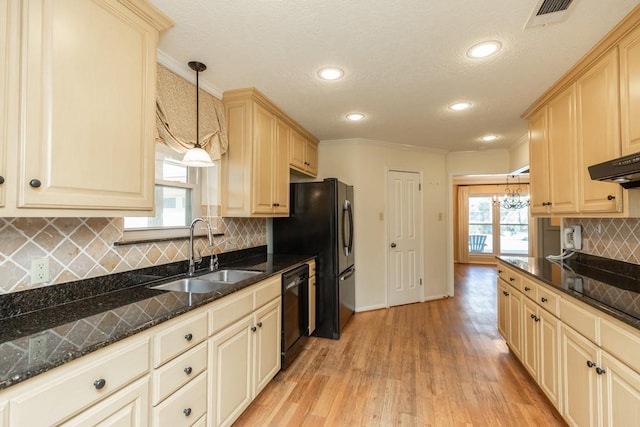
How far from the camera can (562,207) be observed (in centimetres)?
229

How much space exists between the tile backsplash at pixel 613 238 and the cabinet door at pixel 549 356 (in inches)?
30.8

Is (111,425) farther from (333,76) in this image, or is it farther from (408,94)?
(408,94)

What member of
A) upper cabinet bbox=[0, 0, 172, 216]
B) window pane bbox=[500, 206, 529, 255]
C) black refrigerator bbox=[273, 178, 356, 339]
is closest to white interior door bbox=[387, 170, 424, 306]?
black refrigerator bbox=[273, 178, 356, 339]

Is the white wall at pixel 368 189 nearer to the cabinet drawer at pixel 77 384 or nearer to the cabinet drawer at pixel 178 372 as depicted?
the cabinet drawer at pixel 178 372

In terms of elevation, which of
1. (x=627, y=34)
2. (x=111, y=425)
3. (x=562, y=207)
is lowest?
(x=111, y=425)

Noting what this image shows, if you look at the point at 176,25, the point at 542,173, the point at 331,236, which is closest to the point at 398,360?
the point at 331,236

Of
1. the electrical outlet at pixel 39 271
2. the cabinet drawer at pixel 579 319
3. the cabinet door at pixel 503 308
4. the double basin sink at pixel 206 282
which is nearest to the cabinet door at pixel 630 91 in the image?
the cabinet drawer at pixel 579 319

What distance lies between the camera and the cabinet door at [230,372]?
1.61 metres

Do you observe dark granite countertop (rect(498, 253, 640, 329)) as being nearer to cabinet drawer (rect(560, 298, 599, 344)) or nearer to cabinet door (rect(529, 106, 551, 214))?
cabinet drawer (rect(560, 298, 599, 344))

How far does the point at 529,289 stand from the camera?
220cm

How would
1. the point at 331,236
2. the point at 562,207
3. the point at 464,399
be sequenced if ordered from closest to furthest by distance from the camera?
the point at 464,399 < the point at 562,207 < the point at 331,236

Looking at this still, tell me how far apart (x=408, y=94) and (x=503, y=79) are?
690mm

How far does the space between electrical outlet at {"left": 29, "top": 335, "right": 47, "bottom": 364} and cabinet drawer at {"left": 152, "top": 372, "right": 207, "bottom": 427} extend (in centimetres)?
50

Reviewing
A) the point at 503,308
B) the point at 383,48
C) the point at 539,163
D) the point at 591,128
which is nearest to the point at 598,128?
the point at 591,128
